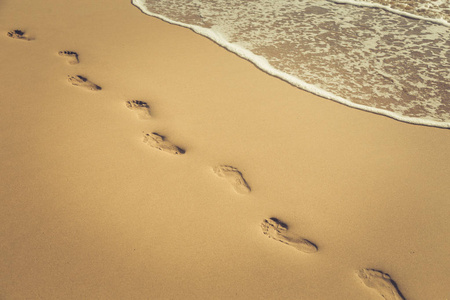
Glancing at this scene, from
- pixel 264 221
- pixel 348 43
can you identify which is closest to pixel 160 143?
pixel 264 221

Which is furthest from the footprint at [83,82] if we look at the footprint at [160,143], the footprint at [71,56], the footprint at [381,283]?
the footprint at [381,283]

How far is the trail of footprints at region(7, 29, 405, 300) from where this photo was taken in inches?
58.9

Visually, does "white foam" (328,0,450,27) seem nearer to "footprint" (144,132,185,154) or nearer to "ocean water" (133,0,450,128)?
"ocean water" (133,0,450,128)

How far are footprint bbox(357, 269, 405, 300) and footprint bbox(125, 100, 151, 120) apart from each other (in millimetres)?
1641

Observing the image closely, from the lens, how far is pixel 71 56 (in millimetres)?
2783

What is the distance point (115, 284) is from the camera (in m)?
1.39

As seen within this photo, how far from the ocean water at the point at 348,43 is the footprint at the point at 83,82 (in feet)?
4.58

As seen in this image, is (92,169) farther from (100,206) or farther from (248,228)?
(248,228)

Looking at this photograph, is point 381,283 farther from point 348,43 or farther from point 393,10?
point 393,10

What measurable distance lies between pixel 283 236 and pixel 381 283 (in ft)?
1.64

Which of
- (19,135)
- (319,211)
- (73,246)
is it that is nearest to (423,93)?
(319,211)

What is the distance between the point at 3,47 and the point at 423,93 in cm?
375

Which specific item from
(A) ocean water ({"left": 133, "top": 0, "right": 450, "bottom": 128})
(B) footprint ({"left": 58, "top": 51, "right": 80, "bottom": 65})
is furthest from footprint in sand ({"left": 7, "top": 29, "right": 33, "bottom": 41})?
(A) ocean water ({"left": 133, "top": 0, "right": 450, "bottom": 128})

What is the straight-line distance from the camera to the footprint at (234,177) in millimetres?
1848
